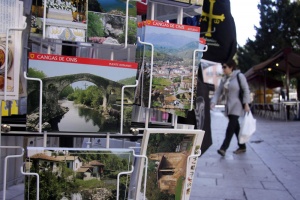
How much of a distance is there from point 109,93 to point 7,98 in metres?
0.45

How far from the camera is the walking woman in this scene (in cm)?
756

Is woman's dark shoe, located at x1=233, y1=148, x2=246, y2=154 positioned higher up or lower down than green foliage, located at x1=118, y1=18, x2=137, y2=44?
lower down

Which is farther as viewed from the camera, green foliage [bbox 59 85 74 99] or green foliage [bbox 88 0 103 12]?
green foliage [bbox 88 0 103 12]

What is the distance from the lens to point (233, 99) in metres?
7.73

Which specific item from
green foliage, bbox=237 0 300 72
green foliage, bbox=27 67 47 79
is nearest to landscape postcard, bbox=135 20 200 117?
green foliage, bbox=27 67 47 79

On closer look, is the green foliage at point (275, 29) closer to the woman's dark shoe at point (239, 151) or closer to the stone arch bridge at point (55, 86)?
the woman's dark shoe at point (239, 151)

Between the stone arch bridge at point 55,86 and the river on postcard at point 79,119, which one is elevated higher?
the stone arch bridge at point 55,86

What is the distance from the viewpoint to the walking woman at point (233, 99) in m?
7.56

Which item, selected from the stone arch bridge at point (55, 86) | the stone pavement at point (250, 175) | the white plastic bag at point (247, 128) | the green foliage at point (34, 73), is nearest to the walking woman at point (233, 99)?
the white plastic bag at point (247, 128)

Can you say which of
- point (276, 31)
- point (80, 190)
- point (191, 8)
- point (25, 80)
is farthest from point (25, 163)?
point (276, 31)

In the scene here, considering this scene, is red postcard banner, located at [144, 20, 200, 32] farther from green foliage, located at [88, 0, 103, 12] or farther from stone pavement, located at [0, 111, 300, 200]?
stone pavement, located at [0, 111, 300, 200]

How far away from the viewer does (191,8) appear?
215cm

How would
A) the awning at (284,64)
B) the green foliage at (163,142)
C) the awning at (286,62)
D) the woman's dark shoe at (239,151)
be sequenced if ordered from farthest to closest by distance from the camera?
the awning at (284,64) → the awning at (286,62) → the woman's dark shoe at (239,151) → the green foliage at (163,142)

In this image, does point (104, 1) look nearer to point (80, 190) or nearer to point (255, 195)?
point (80, 190)
